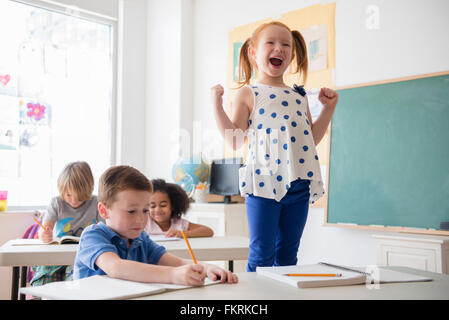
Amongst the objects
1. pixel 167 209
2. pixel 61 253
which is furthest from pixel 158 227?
pixel 61 253

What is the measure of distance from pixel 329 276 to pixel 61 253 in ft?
3.28

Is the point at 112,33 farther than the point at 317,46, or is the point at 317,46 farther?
the point at 112,33

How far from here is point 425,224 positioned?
2.51 metres

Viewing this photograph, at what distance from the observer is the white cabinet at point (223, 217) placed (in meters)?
3.30

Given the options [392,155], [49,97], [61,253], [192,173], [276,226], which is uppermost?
[49,97]

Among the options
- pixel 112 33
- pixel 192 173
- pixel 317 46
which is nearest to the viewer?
pixel 317 46

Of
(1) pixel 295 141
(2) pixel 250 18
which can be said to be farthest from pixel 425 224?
(2) pixel 250 18

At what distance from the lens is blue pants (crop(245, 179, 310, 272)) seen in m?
1.37

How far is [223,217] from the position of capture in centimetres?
330

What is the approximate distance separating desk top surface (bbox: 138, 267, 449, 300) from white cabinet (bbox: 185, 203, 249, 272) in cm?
244

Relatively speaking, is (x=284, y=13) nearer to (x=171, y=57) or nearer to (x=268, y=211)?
(x=171, y=57)

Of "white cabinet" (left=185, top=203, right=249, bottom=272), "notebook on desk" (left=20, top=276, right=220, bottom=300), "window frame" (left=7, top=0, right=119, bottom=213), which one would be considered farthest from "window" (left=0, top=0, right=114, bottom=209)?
"notebook on desk" (left=20, top=276, right=220, bottom=300)

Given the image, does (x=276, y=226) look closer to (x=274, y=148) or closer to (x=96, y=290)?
(x=274, y=148)

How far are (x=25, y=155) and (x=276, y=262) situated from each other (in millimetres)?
2877
